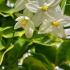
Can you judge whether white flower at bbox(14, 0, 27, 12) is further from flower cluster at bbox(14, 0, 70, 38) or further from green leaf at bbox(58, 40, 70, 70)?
green leaf at bbox(58, 40, 70, 70)

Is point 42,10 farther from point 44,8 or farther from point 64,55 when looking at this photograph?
point 64,55

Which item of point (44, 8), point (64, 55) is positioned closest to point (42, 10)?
point (44, 8)

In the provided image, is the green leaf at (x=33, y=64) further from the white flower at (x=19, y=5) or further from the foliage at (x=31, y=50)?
the white flower at (x=19, y=5)

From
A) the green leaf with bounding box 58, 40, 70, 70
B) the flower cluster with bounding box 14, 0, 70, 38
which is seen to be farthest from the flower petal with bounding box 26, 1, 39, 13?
the green leaf with bounding box 58, 40, 70, 70

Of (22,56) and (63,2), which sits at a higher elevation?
(63,2)

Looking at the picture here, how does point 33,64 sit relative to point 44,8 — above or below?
below

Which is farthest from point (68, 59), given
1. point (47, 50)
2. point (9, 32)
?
point (9, 32)

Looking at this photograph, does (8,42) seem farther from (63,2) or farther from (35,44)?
(63,2)
